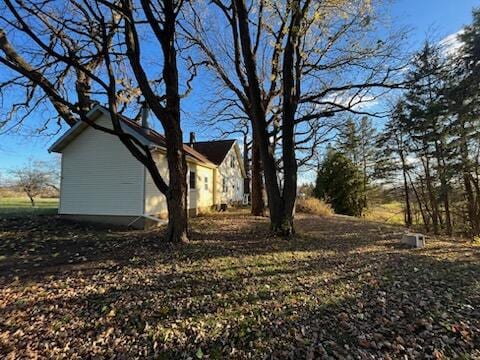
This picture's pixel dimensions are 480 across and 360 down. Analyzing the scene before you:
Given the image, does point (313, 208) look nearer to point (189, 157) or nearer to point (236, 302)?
point (189, 157)

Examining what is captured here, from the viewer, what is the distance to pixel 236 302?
4.01 metres

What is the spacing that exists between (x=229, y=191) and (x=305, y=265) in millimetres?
17825

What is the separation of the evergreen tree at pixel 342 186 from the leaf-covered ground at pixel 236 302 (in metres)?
14.9

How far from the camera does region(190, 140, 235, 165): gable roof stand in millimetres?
21484

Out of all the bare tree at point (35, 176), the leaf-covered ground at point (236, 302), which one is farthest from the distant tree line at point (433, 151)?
the bare tree at point (35, 176)

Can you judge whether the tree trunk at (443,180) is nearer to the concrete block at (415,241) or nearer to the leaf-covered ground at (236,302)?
the concrete block at (415,241)

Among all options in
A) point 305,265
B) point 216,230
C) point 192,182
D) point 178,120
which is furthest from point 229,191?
point 305,265

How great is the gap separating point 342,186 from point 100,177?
17.9 metres

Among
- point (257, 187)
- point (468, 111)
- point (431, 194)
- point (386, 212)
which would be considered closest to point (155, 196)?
point (257, 187)

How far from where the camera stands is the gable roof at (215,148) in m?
21.5

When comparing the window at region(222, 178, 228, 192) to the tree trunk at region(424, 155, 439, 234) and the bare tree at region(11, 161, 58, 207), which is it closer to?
the tree trunk at region(424, 155, 439, 234)

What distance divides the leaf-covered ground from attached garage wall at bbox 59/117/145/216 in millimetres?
4137

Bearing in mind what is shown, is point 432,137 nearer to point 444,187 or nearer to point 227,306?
point 444,187

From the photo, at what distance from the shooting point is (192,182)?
1561 cm
